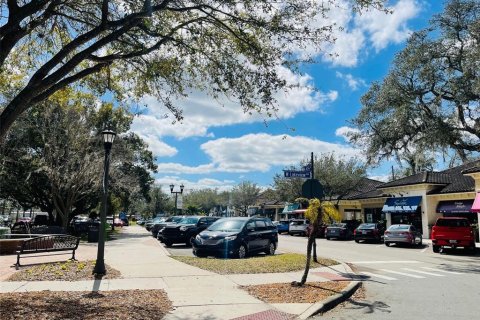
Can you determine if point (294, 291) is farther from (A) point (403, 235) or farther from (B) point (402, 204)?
(B) point (402, 204)

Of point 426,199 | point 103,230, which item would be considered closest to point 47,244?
point 103,230

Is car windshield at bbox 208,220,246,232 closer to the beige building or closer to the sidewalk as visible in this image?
the sidewalk

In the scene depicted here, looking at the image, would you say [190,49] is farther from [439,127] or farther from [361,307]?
[439,127]

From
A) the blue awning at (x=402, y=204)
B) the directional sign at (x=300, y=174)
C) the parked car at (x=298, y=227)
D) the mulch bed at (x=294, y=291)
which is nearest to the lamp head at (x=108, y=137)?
the mulch bed at (x=294, y=291)

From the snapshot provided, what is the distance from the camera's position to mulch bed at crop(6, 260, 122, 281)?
10526 mm

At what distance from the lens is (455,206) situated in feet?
105

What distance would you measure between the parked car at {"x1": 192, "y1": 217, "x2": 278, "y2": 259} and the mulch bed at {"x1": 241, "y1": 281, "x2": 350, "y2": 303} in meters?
5.99

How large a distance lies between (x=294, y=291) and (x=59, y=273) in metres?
6.12

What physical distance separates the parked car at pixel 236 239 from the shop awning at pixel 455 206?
19.1 meters

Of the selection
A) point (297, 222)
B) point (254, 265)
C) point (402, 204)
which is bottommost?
point (254, 265)

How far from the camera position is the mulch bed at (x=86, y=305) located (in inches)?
271

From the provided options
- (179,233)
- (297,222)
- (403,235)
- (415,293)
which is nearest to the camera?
(415,293)

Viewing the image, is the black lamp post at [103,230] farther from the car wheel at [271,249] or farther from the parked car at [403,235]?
the parked car at [403,235]

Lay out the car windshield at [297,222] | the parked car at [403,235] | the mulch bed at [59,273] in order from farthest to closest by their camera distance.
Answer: the car windshield at [297,222] → the parked car at [403,235] → the mulch bed at [59,273]
